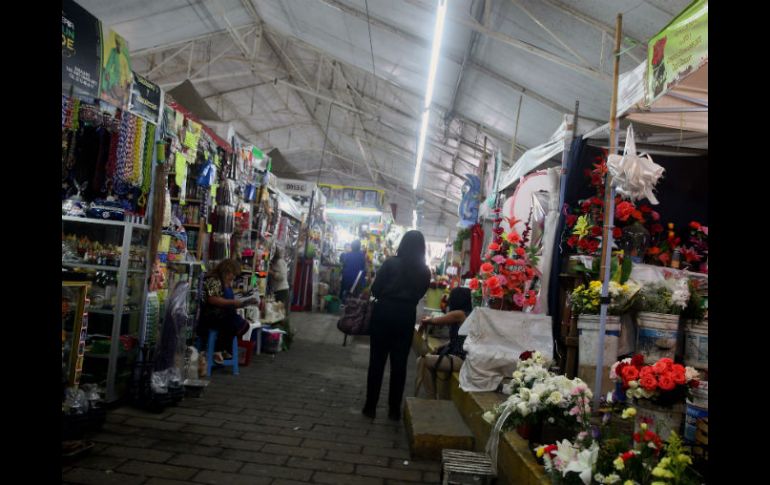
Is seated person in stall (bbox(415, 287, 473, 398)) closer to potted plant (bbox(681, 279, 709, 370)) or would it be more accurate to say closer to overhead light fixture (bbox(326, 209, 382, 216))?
potted plant (bbox(681, 279, 709, 370))

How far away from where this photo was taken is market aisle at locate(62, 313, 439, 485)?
306 cm

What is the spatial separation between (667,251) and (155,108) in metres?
4.79

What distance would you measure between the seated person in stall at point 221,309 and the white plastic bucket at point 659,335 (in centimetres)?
397

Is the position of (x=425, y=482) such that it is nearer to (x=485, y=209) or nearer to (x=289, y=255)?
(x=485, y=209)

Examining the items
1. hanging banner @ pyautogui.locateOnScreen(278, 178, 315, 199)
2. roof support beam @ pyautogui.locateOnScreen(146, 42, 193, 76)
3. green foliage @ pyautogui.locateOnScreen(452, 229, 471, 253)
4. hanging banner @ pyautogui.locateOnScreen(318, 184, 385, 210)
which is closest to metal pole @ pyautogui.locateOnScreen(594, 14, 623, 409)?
green foliage @ pyautogui.locateOnScreen(452, 229, 471, 253)

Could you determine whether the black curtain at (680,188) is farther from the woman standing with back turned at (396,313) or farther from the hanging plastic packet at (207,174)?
the hanging plastic packet at (207,174)

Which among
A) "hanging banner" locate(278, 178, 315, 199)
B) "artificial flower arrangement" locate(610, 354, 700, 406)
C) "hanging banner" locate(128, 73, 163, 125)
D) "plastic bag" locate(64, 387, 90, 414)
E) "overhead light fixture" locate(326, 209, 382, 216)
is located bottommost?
"plastic bag" locate(64, 387, 90, 414)

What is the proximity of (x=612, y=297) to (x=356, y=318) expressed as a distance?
3.27 m

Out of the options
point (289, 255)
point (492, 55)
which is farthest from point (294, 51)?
point (492, 55)

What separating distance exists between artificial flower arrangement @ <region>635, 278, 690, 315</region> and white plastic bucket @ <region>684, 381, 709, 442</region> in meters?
1.55

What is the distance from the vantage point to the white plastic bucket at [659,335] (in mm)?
3732

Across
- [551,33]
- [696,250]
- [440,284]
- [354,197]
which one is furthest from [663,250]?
[354,197]

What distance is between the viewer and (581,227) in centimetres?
460
